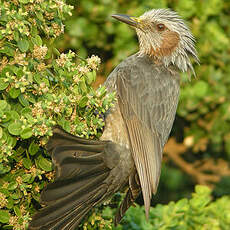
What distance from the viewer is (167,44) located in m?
4.29

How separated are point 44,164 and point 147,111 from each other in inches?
49.3

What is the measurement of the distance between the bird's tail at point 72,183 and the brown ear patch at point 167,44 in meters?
1.11

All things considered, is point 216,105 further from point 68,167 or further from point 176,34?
point 68,167

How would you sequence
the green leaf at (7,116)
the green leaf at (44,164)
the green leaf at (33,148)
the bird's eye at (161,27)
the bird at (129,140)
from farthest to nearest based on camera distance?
the bird's eye at (161,27) → the bird at (129,140) → the green leaf at (44,164) → the green leaf at (33,148) → the green leaf at (7,116)

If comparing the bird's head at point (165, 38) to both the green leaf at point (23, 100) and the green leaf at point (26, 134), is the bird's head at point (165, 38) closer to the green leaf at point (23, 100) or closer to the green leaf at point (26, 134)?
the green leaf at point (23, 100)

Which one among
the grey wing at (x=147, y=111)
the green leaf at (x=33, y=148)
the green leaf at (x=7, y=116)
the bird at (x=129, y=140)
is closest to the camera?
the green leaf at (x=7, y=116)

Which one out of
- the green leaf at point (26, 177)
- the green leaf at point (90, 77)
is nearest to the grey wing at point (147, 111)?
the green leaf at point (90, 77)

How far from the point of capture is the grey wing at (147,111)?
11.6ft

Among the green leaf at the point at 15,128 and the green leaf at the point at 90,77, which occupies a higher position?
the green leaf at the point at 90,77

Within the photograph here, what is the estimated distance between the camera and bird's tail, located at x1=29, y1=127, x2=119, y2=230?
2.76 meters

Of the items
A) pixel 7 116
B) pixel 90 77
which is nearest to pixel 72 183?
pixel 90 77

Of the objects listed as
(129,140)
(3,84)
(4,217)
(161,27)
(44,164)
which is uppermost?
(161,27)

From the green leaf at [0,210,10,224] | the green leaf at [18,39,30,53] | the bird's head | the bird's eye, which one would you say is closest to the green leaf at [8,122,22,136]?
the green leaf at [18,39,30,53]

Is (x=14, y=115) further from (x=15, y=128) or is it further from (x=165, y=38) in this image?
(x=165, y=38)
